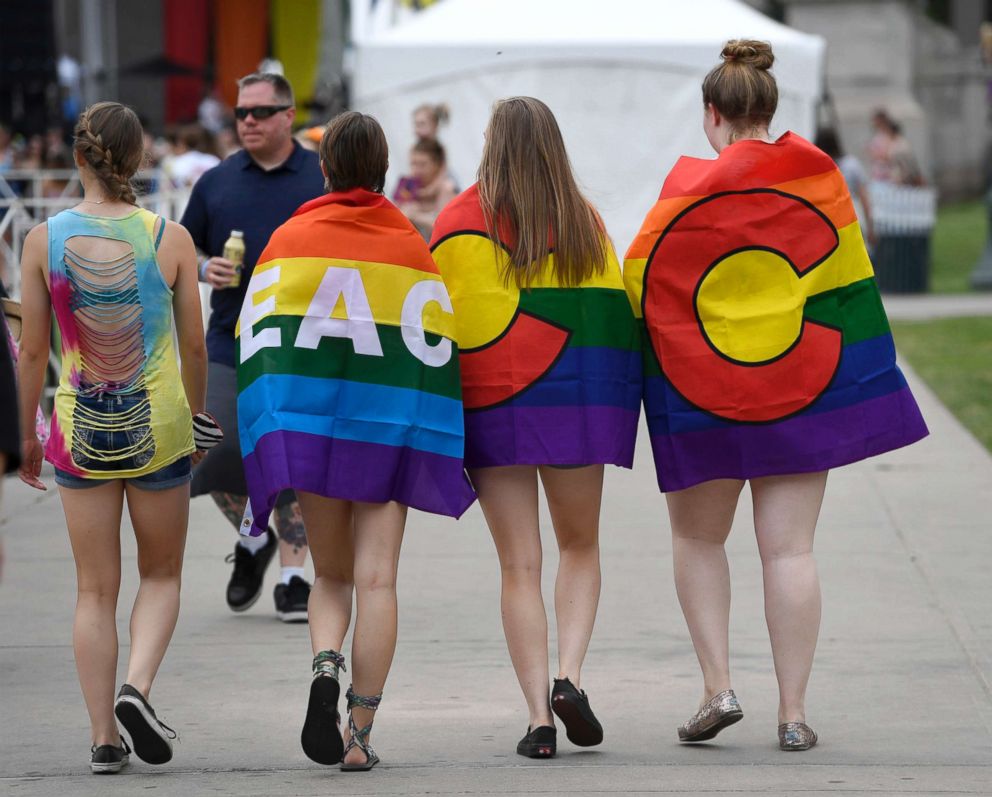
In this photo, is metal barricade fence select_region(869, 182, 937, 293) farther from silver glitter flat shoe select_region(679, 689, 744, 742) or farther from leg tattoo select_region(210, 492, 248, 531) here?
silver glitter flat shoe select_region(679, 689, 744, 742)

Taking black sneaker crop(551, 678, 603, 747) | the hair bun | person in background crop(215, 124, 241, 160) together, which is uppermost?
the hair bun

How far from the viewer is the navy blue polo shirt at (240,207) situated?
256 inches

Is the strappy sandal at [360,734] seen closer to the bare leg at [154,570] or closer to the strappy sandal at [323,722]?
the strappy sandal at [323,722]

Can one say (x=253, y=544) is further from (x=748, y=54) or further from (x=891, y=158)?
(x=891, y=158)

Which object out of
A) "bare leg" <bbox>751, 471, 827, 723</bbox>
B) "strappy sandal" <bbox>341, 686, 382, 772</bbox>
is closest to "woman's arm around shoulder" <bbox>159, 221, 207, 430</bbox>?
"strappy sandal" <bbox>341, 686, 382, 772</bbox>

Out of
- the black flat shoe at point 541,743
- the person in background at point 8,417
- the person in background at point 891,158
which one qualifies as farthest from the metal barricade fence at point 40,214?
the person in background at point 891,158

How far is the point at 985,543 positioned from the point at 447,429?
4.03 metres

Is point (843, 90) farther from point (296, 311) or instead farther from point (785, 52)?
point (296, 311)

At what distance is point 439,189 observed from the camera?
1021 centimetres

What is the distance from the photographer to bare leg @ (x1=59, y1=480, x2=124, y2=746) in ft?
15.5

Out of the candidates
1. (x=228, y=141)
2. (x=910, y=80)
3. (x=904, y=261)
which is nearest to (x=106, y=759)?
(x=228, y=141)

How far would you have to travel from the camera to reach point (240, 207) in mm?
6523

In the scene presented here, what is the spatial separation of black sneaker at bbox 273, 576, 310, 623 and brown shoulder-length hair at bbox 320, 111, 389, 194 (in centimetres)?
236

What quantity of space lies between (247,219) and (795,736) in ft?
9.44
